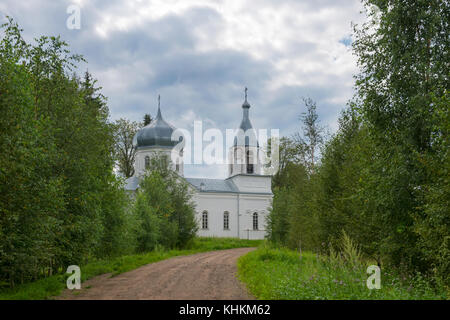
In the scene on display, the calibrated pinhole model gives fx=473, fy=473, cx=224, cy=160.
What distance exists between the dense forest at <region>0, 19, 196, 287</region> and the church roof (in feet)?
88.0

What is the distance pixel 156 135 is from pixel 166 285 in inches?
1410

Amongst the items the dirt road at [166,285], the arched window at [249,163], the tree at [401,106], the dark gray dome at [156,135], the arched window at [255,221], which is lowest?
the dirt road at [166,285]

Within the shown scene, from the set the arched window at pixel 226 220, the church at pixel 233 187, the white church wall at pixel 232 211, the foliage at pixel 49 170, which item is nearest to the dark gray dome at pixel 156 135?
the church at pixel 233 187

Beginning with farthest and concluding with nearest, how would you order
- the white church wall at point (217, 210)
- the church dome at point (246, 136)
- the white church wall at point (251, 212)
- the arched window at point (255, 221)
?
the church dome at point (246, 136), the arched window at point (255, 221), the white church wall at point (251, 212), the white church wall at point (217, 210)

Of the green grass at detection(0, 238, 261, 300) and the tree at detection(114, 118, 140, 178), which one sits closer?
the green grass at detection(0, 238, 261, 300)

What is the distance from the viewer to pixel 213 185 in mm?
52875

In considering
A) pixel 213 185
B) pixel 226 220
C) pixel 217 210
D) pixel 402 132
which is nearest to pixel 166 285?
pixel 402 132

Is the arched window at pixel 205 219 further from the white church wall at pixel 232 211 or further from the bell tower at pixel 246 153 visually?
the bell tower at pixel 246 153

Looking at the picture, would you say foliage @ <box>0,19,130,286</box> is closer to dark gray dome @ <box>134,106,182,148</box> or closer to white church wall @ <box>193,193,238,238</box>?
dark gray dome @ <box>134,106,182,148</box>

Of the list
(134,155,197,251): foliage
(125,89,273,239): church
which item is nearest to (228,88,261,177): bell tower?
(125,89,273,239): church

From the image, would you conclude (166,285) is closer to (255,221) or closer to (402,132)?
(402,132)

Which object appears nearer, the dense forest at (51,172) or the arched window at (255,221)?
the dense forest at (51,172)

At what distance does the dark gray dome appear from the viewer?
156 feet

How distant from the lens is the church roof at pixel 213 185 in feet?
170
